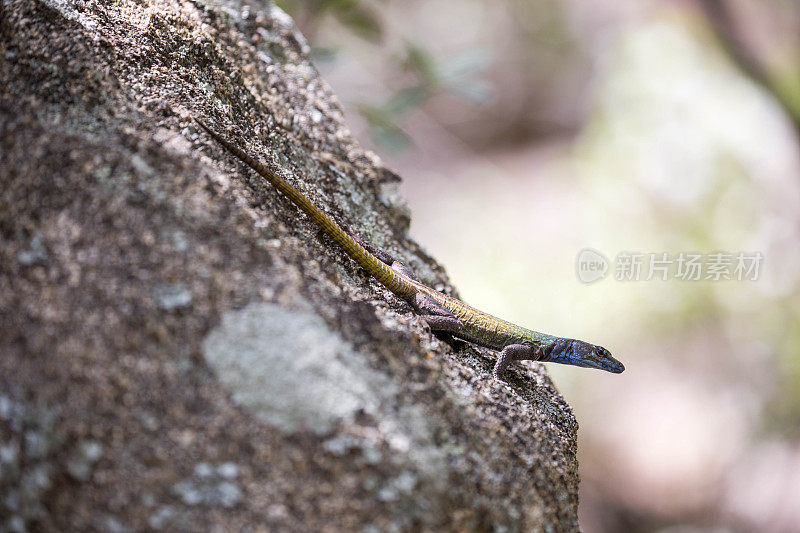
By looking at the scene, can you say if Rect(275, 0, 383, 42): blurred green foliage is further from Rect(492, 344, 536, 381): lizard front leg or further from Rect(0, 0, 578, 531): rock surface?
Rect(492, 344, 536, 381): lizard front leg

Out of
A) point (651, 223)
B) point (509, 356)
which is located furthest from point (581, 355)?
point (651, 223)

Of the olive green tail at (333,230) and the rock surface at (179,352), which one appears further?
the olive green tail at (333,230)

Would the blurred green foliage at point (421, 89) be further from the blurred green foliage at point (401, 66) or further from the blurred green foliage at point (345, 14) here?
the blurred green foliage at point (345, 14)

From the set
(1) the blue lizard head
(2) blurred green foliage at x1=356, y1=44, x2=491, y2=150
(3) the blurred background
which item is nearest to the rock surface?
(1) the blue lizard head

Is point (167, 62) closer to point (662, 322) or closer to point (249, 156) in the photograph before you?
point (249, 156)

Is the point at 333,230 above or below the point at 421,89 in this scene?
below

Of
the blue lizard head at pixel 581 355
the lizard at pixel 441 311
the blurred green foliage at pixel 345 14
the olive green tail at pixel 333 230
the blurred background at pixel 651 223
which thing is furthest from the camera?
the blurred background at pixel 651 223

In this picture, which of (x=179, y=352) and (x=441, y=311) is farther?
(x=441, y=311)

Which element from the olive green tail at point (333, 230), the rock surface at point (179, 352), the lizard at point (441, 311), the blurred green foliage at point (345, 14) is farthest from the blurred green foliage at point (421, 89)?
the rock surface at point (179, 352)

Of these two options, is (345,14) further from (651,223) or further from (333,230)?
(651,223)
